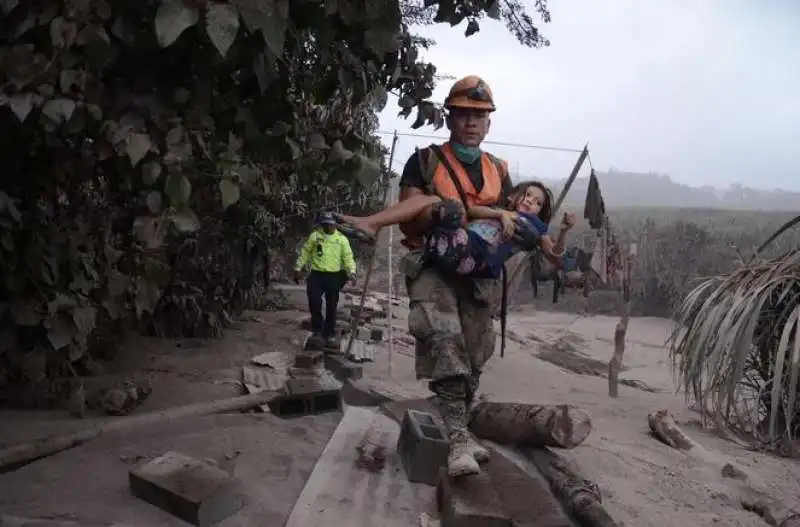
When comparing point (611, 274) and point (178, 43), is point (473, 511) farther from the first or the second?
point (611, 274)

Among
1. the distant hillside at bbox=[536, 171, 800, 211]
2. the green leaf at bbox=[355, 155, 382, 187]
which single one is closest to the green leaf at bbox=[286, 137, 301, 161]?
the green leaf at bbox=[355, 155, 382, 187]

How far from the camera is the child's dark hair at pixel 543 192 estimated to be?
3.38 m

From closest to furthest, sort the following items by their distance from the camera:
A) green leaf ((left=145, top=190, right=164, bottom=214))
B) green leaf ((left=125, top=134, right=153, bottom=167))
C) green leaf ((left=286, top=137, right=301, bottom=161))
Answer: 1. green leaf ((left=125, top=134, right=153, bottom=167))
2. green leaf ((left=145, top=190, right=164, bottom=214))
3. green leaf ((left=286, top=137, right=301, bottom=161))

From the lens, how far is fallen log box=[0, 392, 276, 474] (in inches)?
134

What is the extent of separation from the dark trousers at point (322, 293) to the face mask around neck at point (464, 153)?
18.6ft

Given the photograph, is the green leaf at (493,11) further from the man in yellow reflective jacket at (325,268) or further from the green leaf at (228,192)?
the man in yellow reflective jacket at (325,268)

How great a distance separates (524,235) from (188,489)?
1.86 metres

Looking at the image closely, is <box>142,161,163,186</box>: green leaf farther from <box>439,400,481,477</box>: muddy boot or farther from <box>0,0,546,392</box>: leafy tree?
<box>439,400,481,477</box>: muddy boot

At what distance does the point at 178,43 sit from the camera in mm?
2395

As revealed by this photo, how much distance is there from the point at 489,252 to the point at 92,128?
172cm

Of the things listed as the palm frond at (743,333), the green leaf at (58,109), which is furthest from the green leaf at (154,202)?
the palm frond at (743,333)

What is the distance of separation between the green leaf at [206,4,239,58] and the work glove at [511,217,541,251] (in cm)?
178

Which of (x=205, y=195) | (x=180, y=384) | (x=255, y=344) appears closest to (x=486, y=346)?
(x=205, y=195)

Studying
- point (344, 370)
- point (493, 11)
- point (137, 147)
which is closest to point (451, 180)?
point (493, 11)
